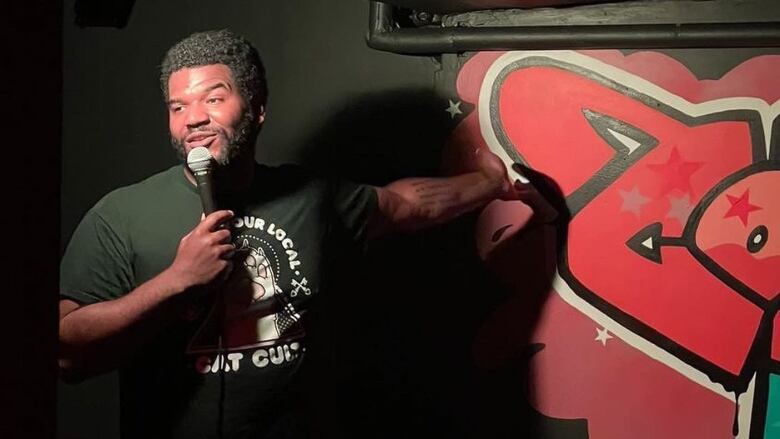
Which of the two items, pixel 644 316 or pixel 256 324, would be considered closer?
pixel 256 324

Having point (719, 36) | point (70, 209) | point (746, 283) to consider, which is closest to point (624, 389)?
point (746, 283)

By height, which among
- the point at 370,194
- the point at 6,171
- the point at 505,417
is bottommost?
the point at 505,417

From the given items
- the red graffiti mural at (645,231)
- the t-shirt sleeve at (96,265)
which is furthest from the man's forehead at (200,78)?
the red graffiti mural at (645,231)

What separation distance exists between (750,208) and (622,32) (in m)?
0.42

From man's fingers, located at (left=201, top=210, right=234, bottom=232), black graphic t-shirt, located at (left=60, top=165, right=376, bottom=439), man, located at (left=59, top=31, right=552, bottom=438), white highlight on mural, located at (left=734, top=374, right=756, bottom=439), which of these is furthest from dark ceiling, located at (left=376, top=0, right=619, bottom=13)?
white highlight on mural, located at (left=734, top=374, right=756, bottom=439)

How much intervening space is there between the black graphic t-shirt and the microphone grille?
14 centimetres

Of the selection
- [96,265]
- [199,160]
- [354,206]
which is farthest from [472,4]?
[96,265]

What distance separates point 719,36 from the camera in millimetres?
1646

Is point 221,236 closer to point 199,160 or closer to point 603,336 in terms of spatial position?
point 199,160

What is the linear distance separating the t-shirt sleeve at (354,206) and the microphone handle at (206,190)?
11.4 inches

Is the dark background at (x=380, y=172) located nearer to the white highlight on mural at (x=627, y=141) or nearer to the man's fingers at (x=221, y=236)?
the white highlight on mural at (x=627, y=141)

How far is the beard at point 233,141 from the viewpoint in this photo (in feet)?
4.77

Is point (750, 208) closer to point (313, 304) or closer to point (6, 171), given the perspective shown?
point (313, 304)

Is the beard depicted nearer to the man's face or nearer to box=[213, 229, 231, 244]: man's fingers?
the man's face
